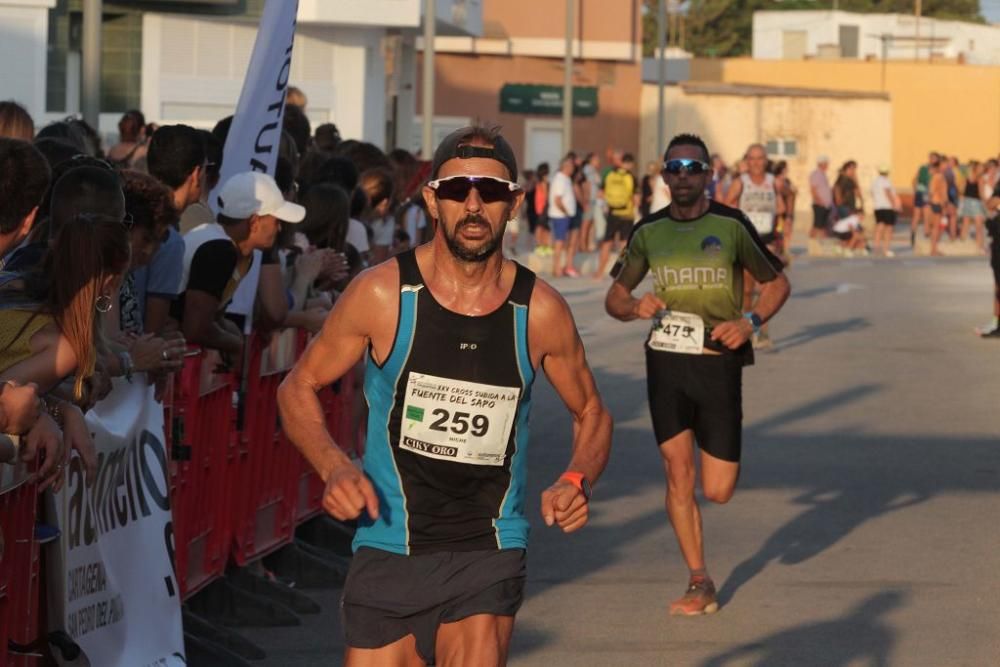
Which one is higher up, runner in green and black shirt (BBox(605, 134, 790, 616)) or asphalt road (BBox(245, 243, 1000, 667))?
runner in green and black shirt (BBox(605, 134, 790, 616))

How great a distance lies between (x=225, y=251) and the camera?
7891 millimetres

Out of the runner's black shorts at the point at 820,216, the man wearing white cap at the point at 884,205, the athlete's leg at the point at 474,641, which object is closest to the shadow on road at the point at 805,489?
the athlete's leg at the point at 474,641

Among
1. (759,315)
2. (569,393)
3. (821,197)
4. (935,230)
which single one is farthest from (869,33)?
(569,393)

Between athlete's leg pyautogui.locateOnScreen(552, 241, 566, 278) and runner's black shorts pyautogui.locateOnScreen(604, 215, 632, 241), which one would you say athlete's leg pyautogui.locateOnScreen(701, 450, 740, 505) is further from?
runner's black shorts pyautogui.locateOnScreen(604, 215, 632, 241)

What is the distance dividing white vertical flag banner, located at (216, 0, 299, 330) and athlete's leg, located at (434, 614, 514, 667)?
3.77 metres

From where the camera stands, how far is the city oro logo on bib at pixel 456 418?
5.14m

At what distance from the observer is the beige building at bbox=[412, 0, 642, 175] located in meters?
63.8

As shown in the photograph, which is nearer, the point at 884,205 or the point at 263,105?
the point at 263,105

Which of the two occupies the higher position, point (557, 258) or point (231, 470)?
point (557, 258)

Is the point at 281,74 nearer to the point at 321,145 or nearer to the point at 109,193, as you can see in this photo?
the point at 109,193

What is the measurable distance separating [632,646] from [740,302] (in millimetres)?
1937

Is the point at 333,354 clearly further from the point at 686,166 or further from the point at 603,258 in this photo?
the point at 603,258

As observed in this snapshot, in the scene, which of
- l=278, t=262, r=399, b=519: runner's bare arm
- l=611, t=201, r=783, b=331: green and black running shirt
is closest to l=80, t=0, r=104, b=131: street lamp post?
l=611, t=201, r=783, b=331: green and black running shirt

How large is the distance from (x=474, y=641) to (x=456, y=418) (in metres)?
0.57
